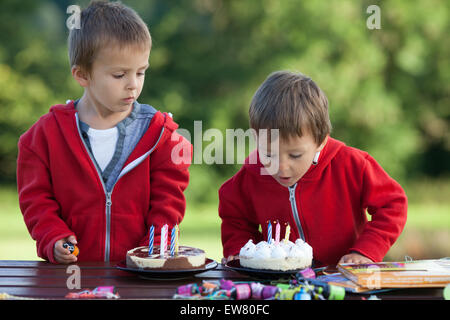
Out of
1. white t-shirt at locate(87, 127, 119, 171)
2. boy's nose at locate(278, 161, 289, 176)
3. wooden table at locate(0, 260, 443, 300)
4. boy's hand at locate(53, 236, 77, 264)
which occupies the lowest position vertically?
wooden table at locate(0, 260, 443, 300)

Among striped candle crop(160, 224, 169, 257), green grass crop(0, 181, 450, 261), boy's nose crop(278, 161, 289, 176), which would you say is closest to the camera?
striped candle crop(160, 224, 169, 257)

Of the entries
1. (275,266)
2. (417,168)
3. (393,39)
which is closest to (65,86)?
(393,39)

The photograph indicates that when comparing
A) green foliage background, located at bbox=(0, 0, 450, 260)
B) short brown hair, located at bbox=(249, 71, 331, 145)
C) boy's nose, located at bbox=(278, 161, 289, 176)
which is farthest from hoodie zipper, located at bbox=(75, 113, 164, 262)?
green foliage background, located at bbox=(0, 0, 450, 260)

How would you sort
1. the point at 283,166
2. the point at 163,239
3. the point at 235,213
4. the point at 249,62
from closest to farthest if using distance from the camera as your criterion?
the point at 163,239, the point at 283,166, the point at 235,213, the point at 249,62

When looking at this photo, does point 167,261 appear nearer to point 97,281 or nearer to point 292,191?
point 97,281

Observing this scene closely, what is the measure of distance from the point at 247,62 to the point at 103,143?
30.5ft

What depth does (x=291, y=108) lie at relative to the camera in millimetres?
2391

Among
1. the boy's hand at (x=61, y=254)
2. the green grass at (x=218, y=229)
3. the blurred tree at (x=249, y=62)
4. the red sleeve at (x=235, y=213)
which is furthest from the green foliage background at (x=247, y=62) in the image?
the boy's hand at (x=61, y=254)

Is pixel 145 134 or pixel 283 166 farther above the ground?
pixel 145 134

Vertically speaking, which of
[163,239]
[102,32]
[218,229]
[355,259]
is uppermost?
[102,32]

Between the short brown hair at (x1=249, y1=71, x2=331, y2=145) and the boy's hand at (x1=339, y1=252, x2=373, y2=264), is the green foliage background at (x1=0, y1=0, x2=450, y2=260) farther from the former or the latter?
the boy's hand at (x1=339, y1=252, x2=373, y2=264)

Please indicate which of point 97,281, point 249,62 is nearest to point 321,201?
point 97,281

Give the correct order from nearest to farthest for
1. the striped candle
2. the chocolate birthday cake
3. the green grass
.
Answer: the chocolate birthday cake, the striped candle, the green grass

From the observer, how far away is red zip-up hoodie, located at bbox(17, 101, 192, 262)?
261cm
